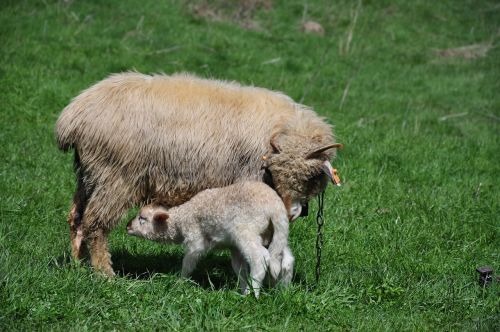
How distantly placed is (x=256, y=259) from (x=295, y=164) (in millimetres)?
837

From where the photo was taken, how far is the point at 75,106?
560 centimetres

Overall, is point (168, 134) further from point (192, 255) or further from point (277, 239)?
point (277, 239)

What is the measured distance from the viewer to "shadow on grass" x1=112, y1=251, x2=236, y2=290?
19.1ft

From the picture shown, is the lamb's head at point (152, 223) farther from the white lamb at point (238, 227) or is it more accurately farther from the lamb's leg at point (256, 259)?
the lamb's leg at point (256, 259)

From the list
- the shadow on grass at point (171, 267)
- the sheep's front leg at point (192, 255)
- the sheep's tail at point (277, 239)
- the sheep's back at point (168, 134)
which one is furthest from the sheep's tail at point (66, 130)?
the sheep's tail at point (277, 239)

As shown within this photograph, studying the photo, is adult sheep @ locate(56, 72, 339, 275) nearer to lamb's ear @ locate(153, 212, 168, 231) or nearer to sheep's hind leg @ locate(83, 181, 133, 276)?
sheep's hind leg @ locate(83, 181, 133, 276)

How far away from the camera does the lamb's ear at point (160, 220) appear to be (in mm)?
5562

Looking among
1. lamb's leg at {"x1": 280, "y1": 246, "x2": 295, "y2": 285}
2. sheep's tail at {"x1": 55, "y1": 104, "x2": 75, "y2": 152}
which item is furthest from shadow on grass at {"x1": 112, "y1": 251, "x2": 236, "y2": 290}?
sheep's tail at {"x1": 55, "y1": 104, "x2": 75, "y2": 152}

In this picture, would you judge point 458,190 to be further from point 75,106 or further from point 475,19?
point 475,19

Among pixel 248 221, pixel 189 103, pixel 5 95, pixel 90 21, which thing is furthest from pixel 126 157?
pixel 90 21

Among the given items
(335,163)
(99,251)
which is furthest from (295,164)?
(335,163)

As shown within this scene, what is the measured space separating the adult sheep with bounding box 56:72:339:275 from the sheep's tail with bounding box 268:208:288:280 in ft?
1.34

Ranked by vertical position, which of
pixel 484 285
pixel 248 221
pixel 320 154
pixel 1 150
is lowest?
pixel 1 150

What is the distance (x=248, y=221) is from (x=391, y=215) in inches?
99.6
